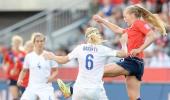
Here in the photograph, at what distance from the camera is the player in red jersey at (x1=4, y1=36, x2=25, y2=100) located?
2014 centimetres

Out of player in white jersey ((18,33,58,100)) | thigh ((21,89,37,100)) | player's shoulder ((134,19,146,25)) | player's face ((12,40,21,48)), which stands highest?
player's shoulder ((134,19,146,25))

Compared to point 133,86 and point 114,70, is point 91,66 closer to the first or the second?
point 114,70

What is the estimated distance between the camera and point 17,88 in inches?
813

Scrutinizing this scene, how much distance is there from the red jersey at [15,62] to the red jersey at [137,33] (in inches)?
210

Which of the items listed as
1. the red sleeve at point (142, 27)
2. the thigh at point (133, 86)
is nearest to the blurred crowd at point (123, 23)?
the thigh at point (133, 86)

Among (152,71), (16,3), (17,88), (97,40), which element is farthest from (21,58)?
(16,3)

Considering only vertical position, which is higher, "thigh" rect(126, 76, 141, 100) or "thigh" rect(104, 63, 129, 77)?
"thigh" rect(104, 63, 129, 77)

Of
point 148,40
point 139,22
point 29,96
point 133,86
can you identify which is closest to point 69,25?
point 29,96

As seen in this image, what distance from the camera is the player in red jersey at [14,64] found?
2014 centimetres

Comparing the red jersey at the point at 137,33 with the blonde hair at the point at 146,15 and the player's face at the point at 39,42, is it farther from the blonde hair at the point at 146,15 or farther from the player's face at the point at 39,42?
the player's face at the point at 39,42

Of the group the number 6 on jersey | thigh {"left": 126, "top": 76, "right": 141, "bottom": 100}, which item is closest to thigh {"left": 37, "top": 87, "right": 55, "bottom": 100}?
thigh {"left": 126, "top": 76, "right": 141, "bottom": 100}

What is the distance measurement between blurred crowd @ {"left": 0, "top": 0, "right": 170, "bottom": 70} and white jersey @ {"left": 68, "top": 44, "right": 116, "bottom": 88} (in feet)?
21.5

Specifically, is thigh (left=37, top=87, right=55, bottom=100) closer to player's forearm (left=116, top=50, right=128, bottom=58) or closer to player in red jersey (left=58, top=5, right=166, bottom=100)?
player in red jersey (left=58, top=5, right=166, bottom=100)

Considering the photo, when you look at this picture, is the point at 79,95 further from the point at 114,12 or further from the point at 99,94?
the point at 114,12
